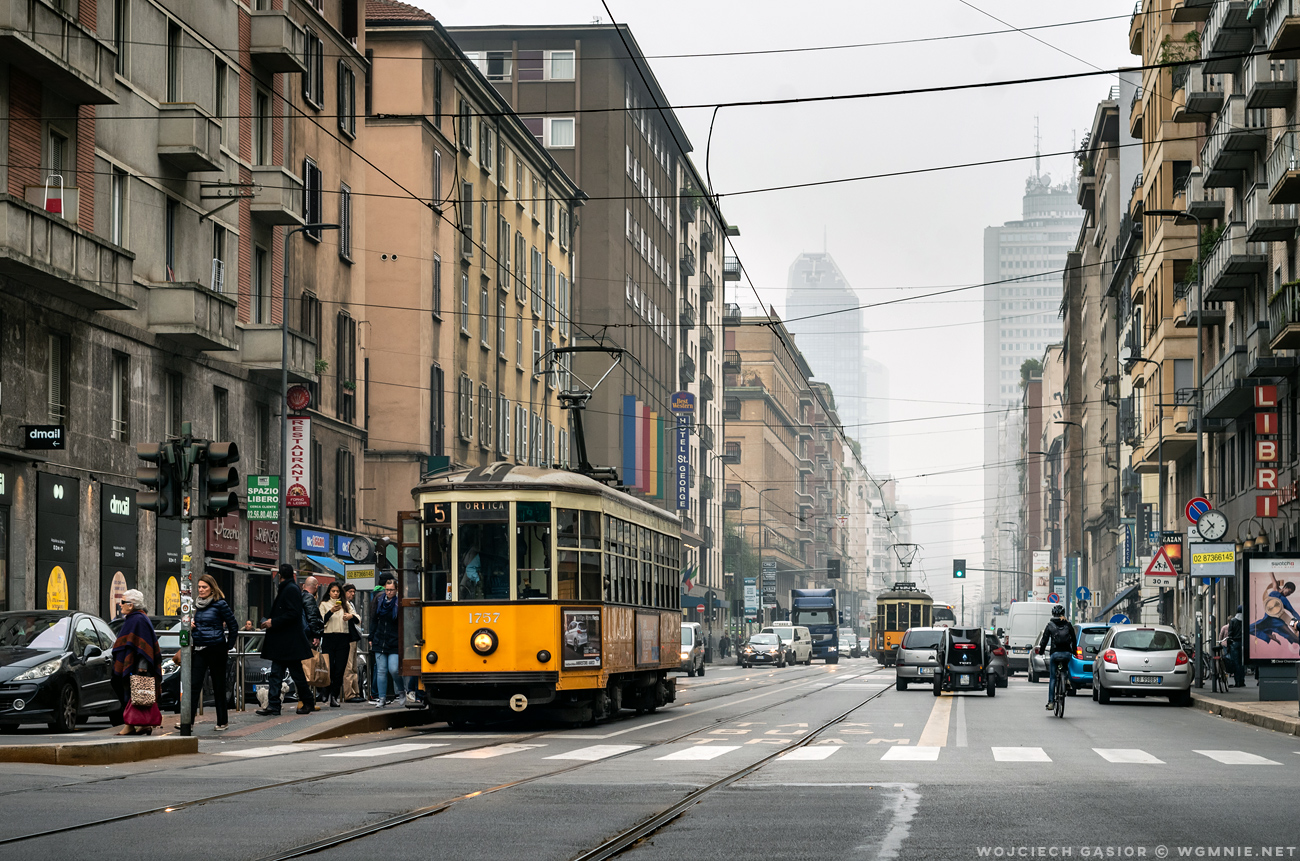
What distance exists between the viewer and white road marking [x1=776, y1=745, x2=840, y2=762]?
58.5 feet

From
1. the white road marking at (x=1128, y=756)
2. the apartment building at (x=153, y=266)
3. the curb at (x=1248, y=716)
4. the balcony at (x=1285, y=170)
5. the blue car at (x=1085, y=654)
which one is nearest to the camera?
the white road marking at (x=1128, y=756)

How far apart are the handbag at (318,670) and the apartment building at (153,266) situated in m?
5.19

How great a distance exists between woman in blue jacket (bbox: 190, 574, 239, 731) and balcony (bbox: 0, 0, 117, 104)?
1033cm

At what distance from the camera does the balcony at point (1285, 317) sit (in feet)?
136

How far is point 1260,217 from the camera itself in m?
44.6

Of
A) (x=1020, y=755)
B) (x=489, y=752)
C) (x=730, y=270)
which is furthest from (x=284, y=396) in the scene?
(x=730, y=270)

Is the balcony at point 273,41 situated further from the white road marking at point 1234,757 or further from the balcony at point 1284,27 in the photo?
the white road marking at point 1234,757

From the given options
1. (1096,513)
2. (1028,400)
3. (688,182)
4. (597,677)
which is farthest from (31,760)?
(1028,400)

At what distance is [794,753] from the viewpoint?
18844mm

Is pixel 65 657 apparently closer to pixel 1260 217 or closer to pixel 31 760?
pixel 31 760

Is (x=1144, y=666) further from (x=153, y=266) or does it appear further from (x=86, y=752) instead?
(x=86, y=752)

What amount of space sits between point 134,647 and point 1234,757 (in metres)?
10.6

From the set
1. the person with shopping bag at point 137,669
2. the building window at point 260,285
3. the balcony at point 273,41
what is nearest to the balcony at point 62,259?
the building window at point 260,285

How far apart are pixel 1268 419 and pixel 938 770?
31794 millimetres
